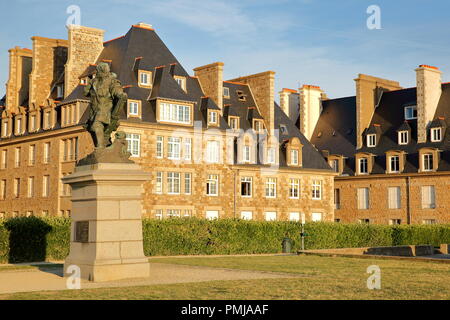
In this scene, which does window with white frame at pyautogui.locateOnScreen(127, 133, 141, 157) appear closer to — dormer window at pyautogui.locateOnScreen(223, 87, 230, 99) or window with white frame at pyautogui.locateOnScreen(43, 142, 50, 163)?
window with white frame at pyautogui.locateOnScreen(43, 142, 50, 163)

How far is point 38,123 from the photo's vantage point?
167 ft

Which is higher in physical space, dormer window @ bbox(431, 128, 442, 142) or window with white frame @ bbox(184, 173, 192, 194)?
dormer window @ bbox(431, 128, 442, 142)

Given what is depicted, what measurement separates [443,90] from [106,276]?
4660cm

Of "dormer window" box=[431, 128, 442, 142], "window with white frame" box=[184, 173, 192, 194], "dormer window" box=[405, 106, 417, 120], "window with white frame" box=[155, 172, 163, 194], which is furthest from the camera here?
"dormer window" box=[405, 106, 417, 120]

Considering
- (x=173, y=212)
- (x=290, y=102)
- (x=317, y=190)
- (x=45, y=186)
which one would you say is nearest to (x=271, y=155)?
(x=317, y=190)

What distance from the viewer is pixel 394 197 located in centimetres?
5706

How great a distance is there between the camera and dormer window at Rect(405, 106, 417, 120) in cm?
5828

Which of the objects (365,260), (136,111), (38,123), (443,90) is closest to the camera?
(365,260)

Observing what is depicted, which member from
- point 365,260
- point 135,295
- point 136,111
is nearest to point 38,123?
point 136,111

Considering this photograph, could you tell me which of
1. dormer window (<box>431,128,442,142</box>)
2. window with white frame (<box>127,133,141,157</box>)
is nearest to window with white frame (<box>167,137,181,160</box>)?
window with white frame (<box>127,133,141,157</box>)

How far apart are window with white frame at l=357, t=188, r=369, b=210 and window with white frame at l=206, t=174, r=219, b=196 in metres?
15.0

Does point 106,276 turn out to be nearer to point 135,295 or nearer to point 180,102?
point 135,295

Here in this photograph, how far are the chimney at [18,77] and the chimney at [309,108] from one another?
81.7ft
